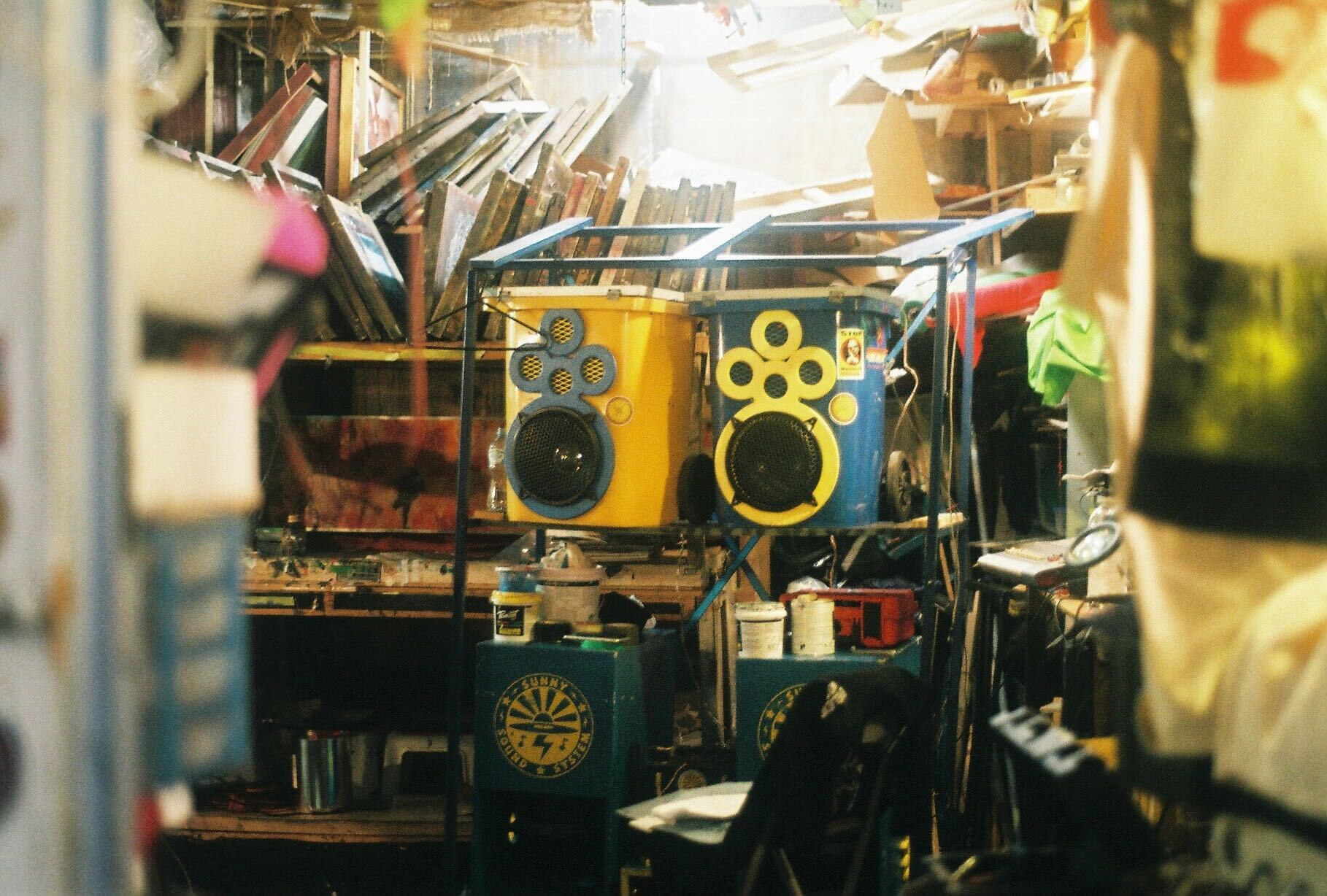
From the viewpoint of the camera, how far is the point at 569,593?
3682mm

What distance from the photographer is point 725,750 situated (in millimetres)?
3627

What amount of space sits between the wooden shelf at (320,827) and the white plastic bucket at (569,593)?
1.05 m

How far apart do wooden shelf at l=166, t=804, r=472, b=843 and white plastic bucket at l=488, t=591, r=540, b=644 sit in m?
0.97

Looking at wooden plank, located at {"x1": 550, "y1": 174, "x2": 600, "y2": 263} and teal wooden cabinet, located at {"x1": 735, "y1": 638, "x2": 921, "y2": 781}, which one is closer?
teal wooden cabinet, located at {"x1": 735, "y1": 638, "x2": 921, "y2": 781}

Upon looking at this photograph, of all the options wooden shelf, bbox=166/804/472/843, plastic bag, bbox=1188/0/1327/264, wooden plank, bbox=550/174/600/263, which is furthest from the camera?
wooden plank, bbox=550/174/600/263

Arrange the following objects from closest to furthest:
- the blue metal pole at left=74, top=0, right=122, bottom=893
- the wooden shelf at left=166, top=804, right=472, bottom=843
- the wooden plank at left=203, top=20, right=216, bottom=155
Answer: the blue metal pole at left=74, top=0, right=122, bottom=893 < the wooden shelf at left=166, top=804, right=472, bottom=843 < the wooden plank at left=203, top=20, right=216, bottom=155

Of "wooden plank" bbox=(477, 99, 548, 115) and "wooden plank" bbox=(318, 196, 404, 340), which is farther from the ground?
"wooden plank" bbox=(477, 99, 548, 115)

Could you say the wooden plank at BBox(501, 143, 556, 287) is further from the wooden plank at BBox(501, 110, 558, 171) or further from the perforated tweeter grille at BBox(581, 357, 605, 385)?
the perforated tweeter grille at BBox(581, 357, 605, 385)

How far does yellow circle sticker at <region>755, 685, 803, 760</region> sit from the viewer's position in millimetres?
3510

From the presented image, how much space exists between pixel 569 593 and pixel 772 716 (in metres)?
0.72

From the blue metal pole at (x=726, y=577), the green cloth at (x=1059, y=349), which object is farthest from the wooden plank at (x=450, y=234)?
the green cloth at (x=1059, y=349)

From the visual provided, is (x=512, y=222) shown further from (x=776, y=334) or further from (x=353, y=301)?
(x=776, y=334)

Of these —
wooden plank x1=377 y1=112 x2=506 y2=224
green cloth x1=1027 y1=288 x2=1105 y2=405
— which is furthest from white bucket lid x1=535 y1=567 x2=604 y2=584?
wooden plank x1=377 y1=112 x2=506 y2=224

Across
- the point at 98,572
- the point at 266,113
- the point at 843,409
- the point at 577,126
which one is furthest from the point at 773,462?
the point at 266,113
